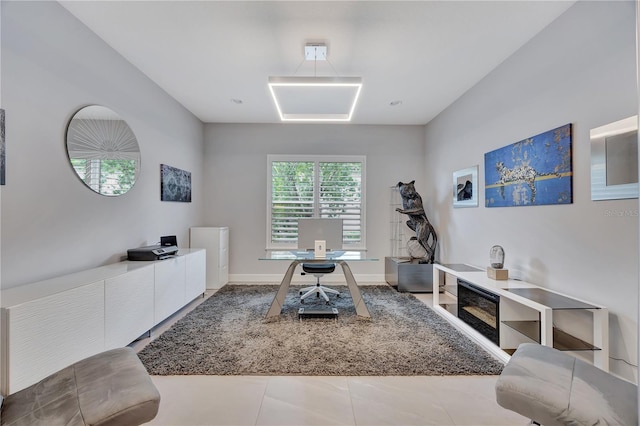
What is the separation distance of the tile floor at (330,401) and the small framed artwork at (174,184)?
95.7 inches

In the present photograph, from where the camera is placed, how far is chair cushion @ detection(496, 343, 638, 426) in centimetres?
103

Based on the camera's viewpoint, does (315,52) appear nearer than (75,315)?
No

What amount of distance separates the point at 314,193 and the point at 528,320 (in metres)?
3.51

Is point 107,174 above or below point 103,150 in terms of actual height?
below

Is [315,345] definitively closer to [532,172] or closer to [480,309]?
[480,309]

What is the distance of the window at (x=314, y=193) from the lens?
496 cm

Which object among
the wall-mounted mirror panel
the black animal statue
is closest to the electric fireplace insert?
the wall-mounted mirror panel

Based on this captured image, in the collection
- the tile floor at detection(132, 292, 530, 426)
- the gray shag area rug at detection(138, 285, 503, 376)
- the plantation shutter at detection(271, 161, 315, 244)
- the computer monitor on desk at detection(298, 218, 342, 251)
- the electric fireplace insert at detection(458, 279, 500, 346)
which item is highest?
the plantation shutter at detection(271, 161, 315, 244)

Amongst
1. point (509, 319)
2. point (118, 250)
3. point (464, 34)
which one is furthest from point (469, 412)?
point (118, 250)

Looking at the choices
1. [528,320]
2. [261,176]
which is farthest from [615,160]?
[261,176]

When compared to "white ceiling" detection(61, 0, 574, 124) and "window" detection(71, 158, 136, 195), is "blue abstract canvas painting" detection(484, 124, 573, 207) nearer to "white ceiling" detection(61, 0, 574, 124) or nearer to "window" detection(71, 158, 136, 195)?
"white ceiling" detection(61, 0, 574, 124)

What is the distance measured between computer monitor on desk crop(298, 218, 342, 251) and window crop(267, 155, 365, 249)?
59.0 inches

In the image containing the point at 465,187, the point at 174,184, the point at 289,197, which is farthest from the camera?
the point at 289,197

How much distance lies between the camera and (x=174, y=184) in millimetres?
3891
